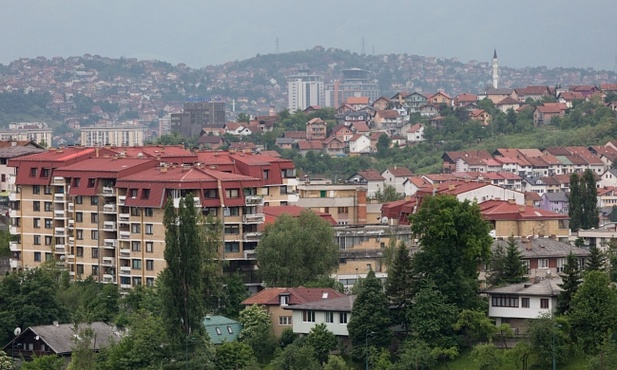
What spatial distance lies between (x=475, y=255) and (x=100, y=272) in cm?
1540

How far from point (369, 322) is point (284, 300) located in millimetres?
4063

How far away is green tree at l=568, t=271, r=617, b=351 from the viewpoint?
41875 mm

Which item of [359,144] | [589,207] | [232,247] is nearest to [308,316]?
[232,247]

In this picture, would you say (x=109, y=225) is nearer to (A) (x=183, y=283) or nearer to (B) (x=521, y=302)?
(A) (x=183, y=283)

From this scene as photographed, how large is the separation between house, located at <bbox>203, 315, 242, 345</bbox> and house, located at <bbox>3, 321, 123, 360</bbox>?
97.6 inches

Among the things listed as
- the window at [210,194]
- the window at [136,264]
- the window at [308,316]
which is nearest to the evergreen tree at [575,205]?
the window at [210,194]

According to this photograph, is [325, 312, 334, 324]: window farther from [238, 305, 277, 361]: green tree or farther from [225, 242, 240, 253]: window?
[225, 242, 240, 253]: window

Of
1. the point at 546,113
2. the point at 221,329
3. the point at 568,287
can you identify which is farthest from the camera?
the point at 546,113

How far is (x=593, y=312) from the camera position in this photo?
42062mm

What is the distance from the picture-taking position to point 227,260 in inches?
2125

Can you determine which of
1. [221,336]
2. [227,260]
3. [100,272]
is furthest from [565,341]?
[100,272]

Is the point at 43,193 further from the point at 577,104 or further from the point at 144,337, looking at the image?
the point at 577,104

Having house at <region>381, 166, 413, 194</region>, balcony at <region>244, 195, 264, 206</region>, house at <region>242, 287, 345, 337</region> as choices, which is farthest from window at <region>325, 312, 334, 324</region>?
house at <region>381, 166, 413, 194</region>

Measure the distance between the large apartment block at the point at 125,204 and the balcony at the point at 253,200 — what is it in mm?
44
